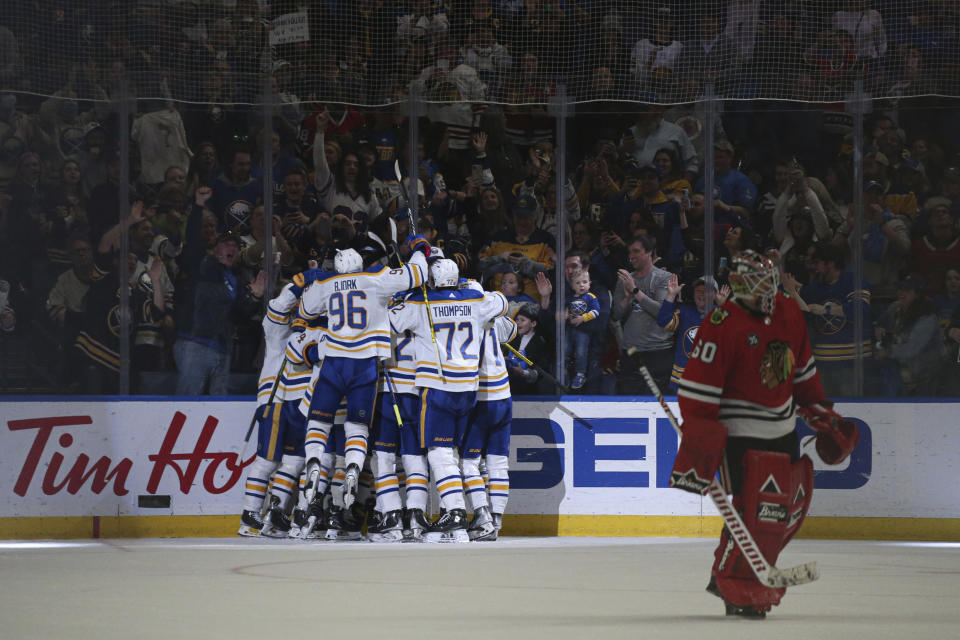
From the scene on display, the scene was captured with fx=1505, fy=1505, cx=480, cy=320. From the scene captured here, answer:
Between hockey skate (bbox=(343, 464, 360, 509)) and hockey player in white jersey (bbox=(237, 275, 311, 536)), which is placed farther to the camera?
hockey player in white jersey (bbox=(237, 275, 311, 536))

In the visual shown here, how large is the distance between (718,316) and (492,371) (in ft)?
13.0

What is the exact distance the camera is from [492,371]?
9.71 m

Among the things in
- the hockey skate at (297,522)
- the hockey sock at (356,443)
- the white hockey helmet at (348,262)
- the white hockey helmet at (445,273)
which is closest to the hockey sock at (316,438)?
the hockey sock at (356,443)

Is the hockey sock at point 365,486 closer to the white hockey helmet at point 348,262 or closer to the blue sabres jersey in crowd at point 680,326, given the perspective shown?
the white hockey helmet at point 348,262

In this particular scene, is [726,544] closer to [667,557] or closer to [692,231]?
[667,557]

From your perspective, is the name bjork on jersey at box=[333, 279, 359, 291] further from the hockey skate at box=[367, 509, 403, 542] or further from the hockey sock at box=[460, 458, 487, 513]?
the hockey skate at box=[367, 509, 403, 542]

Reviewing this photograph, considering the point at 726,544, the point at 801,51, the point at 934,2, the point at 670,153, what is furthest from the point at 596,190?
the point at 726,544

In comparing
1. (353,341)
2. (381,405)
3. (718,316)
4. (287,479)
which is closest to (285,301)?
(353,341)

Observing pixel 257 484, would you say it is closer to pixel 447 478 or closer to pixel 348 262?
pixel 447 478

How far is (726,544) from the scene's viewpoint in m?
5.79

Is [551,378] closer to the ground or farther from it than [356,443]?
farther from it

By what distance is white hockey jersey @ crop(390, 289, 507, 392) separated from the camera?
373 inches

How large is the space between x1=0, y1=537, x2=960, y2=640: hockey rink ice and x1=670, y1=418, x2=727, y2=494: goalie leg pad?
53 centimetres

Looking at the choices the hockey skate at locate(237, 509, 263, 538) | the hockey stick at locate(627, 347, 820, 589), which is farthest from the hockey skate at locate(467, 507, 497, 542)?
the hockey stick at locate(627, 347, 820, 589)
